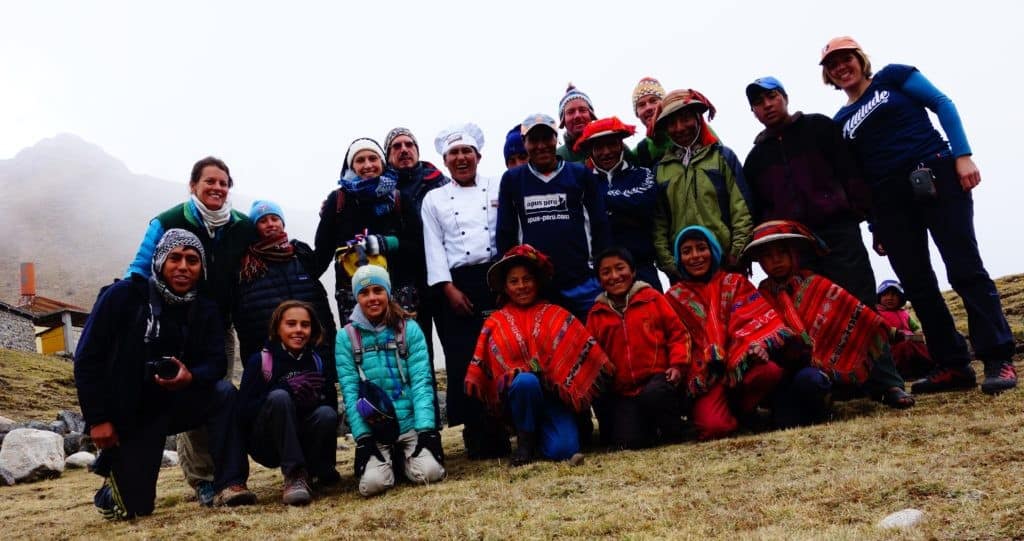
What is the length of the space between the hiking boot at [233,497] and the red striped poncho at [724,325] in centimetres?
310

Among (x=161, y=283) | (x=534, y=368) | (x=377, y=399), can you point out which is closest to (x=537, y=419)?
→ (x=534, y=368)

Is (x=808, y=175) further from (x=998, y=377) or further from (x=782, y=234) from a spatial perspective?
(x=998, y=377)

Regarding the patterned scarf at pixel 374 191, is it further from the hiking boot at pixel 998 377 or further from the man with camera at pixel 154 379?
the hiking boot at pixel 998 377

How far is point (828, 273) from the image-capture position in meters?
5.80

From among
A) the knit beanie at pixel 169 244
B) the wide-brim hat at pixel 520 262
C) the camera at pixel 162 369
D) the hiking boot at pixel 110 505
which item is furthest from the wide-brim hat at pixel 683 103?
the hiking boot at pixel 110 505

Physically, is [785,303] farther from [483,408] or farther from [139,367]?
[139,367]

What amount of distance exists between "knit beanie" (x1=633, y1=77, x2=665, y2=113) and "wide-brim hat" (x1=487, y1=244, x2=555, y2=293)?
2.30 m

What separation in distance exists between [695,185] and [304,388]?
11.0ft

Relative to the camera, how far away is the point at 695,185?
6.01m

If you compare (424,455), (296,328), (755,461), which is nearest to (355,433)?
(424,455)

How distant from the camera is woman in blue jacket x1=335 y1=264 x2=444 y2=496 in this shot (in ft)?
16.7

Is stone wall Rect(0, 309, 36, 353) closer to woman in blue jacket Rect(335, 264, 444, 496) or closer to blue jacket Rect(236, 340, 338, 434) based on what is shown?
blue jacket Rect(236, 340, 338, 434)

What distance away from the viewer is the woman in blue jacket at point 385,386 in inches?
200

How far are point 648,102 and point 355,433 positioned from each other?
4116mm
